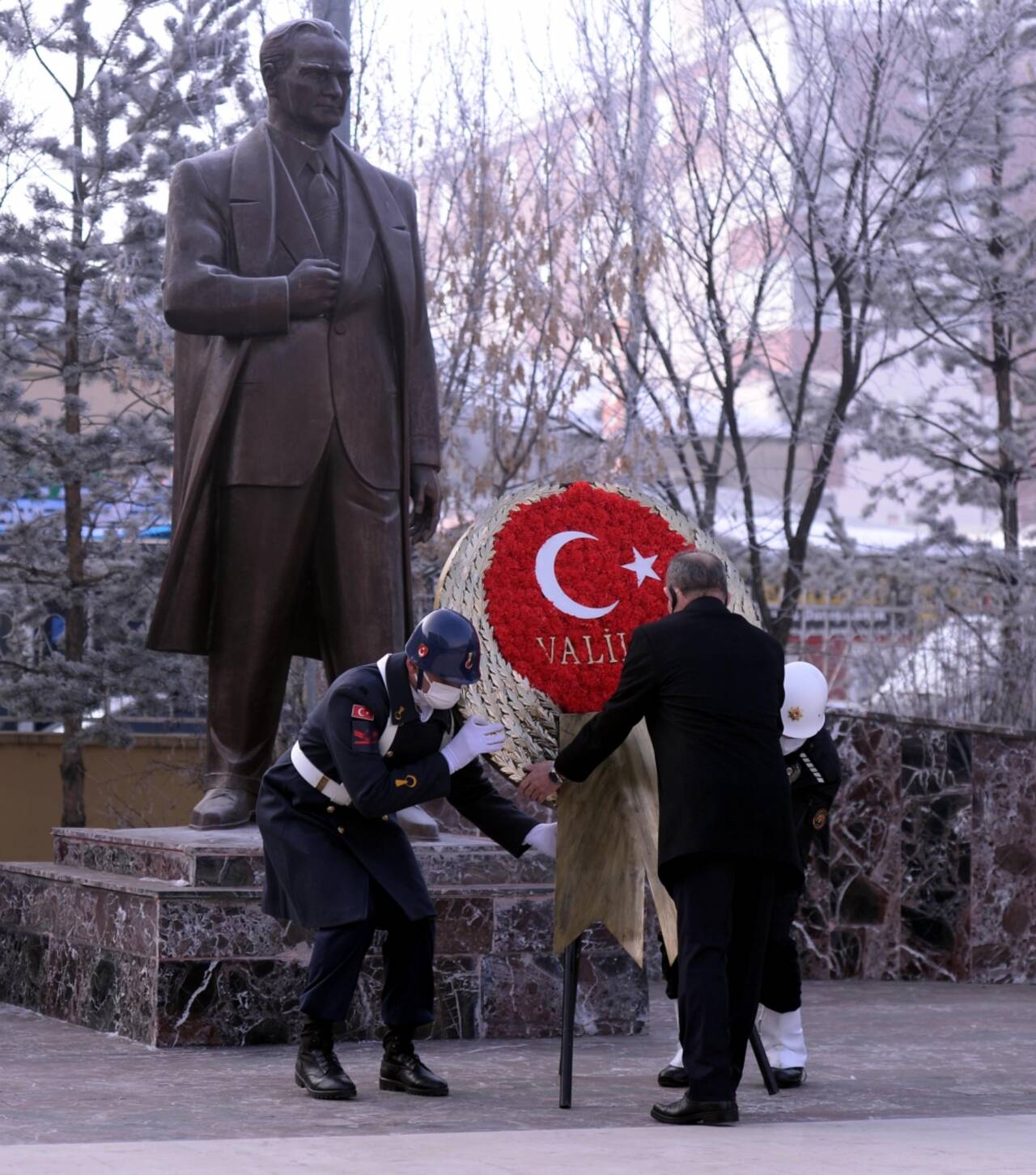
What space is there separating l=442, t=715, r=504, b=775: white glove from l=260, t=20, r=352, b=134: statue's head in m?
3.09

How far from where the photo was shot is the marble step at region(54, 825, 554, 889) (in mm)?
7703

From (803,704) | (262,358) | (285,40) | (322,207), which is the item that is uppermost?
(285,40)

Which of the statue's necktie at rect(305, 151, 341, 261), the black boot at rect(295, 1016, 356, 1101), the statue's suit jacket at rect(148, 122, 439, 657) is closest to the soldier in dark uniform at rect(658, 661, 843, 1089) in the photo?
the black boot at rect(295, 1016, 356, 1101)

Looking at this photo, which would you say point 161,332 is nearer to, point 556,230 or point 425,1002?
point 556,230

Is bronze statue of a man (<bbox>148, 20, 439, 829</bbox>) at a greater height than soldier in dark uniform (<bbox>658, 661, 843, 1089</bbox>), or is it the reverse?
bronze statue of a man (<bbox>148, 20, 439, 829</bbox>)

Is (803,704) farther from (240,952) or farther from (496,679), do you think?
(240,952)

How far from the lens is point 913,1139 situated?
5.50 m

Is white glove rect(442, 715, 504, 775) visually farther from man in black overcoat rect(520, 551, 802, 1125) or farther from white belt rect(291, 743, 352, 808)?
white belt rect(291, 743, 352, 808)

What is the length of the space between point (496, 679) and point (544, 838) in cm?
56

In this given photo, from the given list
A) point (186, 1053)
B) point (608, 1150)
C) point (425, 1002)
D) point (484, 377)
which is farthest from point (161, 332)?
point (608, 1150)

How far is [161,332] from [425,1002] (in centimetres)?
893

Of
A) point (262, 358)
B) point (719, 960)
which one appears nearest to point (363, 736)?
point (719, 960)

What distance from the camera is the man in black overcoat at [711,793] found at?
5984 mm

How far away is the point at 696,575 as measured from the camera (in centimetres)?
629
